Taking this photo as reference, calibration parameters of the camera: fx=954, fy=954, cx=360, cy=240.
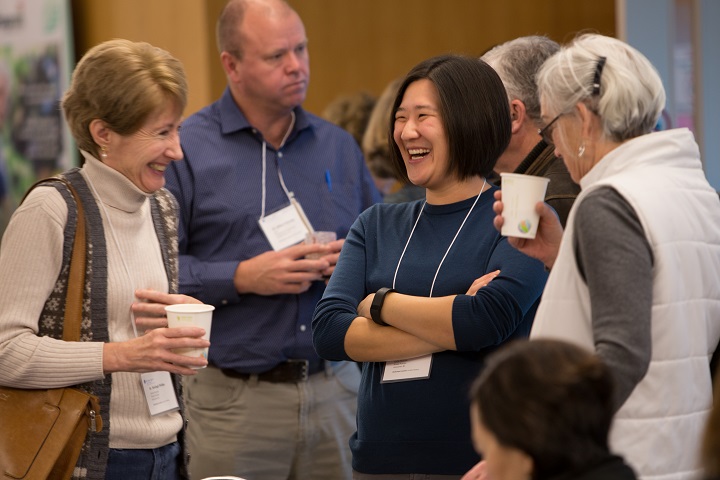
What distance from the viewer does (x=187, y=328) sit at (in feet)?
7.64

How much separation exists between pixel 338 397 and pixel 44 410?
53.4 inches

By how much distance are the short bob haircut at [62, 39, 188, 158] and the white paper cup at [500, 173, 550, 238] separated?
963 millimetres

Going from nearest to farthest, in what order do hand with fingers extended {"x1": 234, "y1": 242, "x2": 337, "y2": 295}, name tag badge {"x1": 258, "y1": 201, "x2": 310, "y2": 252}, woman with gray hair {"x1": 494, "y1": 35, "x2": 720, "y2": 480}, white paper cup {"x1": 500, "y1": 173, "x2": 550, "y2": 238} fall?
woman with gray hair {"x1": 494, "y1": 35, "x2": 720, "y2": 480}
white paper cup {"x1": 500, "y1": 173, "x2": 550, "y2": 238}
hand with fingers extended {"x1": 234, "y1": 242, "x2": 337, "y2": 295}
name tag badge {"x1": 258, "y1": 201, "x2": 310, "y2": 252}

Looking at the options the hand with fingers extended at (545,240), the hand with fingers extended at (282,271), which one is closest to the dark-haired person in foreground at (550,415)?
the hand with fingers extended at (545,240)

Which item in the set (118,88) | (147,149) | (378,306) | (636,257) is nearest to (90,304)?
(147,149)

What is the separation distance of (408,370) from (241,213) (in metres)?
1.26

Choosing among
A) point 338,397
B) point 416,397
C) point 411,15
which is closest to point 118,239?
point 416,397

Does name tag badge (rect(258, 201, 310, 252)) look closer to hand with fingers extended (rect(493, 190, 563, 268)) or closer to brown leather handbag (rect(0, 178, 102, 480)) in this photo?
brown leather handbag (rect(0, 178, 102, 480))

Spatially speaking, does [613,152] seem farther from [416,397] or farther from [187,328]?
[187,328]

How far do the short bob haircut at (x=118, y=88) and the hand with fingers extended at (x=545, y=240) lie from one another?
932mm

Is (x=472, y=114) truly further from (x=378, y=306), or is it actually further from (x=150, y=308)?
(x=150, y=308)

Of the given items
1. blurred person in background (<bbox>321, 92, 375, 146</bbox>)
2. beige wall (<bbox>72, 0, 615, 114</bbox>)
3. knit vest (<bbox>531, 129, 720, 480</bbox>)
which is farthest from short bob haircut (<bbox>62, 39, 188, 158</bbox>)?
beige wall (<bbox>72, 0, 615, 114</bbox>)

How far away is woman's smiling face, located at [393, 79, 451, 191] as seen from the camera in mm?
2453

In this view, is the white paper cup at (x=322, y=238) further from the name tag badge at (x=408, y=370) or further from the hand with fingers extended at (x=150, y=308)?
the name tag badge at (x=408, y=370)
